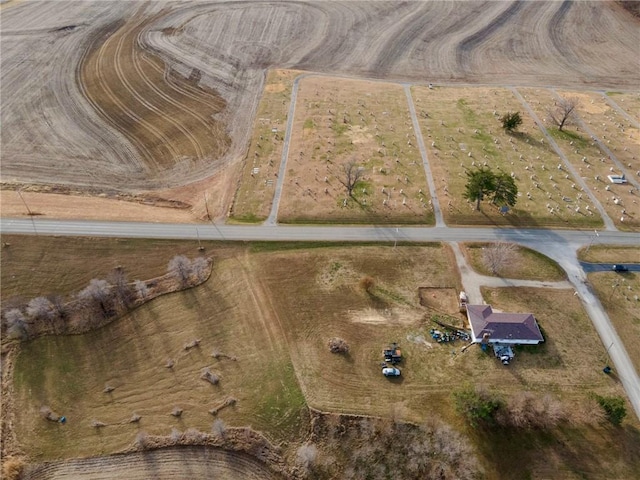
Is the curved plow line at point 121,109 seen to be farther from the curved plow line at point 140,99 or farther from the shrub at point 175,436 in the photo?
the shrub at point 175,436

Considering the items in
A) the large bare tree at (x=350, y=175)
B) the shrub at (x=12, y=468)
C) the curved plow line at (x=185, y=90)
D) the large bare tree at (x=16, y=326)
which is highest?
the curved plow line at (x=185, y=90)

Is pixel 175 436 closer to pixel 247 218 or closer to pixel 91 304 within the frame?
pixel 91 304

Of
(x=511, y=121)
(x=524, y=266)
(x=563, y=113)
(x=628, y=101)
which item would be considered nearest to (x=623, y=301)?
(x=524, y=266)

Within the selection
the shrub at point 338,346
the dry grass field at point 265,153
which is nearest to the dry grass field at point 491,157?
the shrub at point 338,346

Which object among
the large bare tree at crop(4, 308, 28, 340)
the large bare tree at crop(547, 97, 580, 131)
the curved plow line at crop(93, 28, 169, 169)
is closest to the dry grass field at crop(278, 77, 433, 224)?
the curved plow line at crop(93, 28, 169, 169)

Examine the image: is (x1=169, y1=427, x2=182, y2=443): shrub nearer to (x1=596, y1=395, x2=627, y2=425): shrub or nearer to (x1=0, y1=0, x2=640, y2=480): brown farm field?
(x1=0, y1=0, x2=640, y2=480): brown farm field

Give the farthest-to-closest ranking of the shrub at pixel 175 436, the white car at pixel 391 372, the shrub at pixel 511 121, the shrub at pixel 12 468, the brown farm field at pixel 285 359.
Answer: the shrub at pixel 511 121, the white car at pixel 391 372, the brown farm field at pixel 285 359, the shrub at pixel 175 436, the shrub at pixel 12 468
